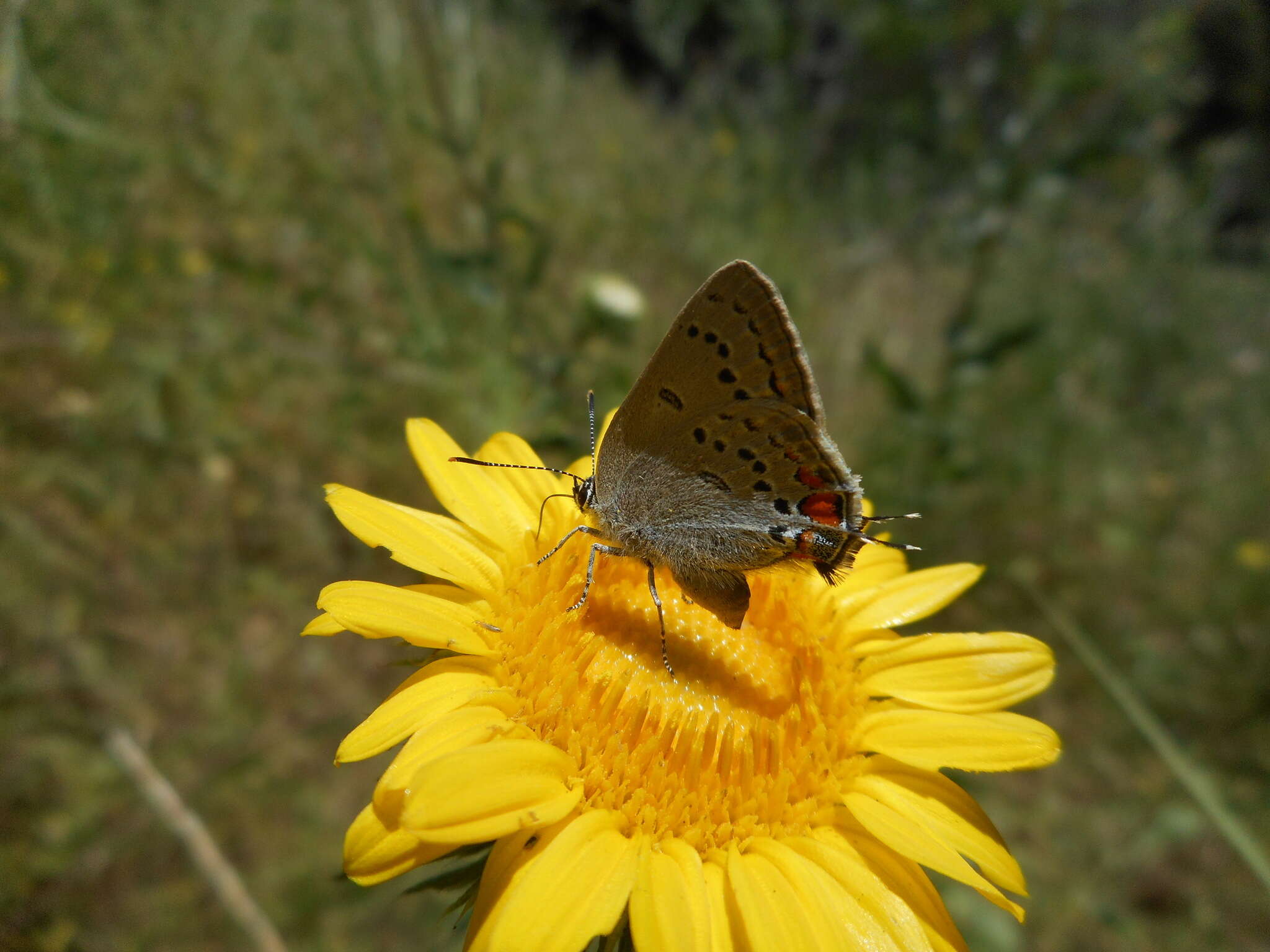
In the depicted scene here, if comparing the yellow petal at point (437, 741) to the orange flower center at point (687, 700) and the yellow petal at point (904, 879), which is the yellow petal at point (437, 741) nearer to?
the orange flower center at point (687, 700)

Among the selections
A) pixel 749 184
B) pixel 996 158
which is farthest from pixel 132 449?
pixel 749 184

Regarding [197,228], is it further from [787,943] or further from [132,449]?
[787,943]

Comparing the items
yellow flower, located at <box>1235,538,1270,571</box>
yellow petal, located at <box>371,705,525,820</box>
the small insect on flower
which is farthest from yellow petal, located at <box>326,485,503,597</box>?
yellow flower, located at <box>1235,538,1270,571</box>

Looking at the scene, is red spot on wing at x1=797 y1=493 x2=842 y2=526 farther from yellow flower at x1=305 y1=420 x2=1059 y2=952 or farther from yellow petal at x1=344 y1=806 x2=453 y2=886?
yellow petal at x1=344 y1=806 x2=453 y2=886

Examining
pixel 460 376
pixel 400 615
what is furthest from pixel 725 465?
pixel 460 376

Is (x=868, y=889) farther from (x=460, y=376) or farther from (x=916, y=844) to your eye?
(x=460, y=376)
